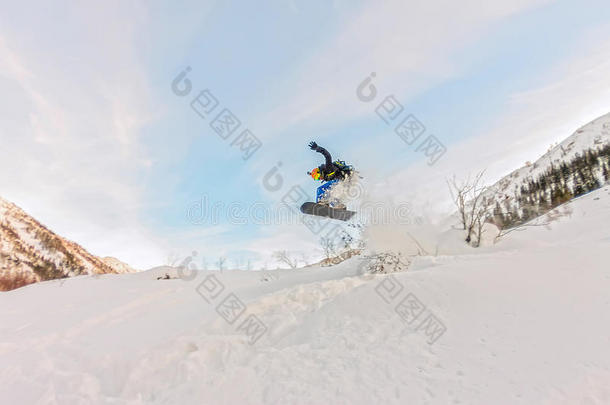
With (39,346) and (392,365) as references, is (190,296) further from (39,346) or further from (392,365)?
(392,365)

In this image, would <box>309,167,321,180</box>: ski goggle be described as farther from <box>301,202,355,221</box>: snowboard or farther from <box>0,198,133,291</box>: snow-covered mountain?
<box>0,198,133,291</box>: snow-covered mountain

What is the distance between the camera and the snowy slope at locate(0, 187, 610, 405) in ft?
14.3

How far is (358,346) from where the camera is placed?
5.70 m

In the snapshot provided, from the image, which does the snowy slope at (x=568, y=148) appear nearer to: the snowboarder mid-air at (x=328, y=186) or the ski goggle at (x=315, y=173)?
the snowboarder mid-air at (x=328, y=186)

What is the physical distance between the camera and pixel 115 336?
25.2ft

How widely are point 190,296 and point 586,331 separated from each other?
10.4 meters

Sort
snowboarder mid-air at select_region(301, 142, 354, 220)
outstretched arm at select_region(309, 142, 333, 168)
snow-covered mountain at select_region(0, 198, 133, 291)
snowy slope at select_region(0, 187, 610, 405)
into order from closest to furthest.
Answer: snowy slope at select_region(0, 187, 610, 405), outstretched arm at select_region(309, 142, 333, 168), snowboarder mid-air at select_region(301, 142, 354, 220), snow-covered mountain at select_region(0, 198, 133, 291)

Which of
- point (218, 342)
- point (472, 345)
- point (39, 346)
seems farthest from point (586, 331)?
point (39, 346)

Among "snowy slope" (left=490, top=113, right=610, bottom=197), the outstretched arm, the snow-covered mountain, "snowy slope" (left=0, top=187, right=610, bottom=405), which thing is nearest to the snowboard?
the outstretched arm

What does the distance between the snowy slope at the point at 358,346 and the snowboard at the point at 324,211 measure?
412 centimetres

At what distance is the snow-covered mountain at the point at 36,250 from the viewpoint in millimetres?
91188

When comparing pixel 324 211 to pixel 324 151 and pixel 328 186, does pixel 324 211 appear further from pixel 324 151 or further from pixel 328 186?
pixel 324 151

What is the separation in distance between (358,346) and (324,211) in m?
Result: 7.60

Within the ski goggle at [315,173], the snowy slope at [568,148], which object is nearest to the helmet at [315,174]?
the ski goggle at [315,173]
